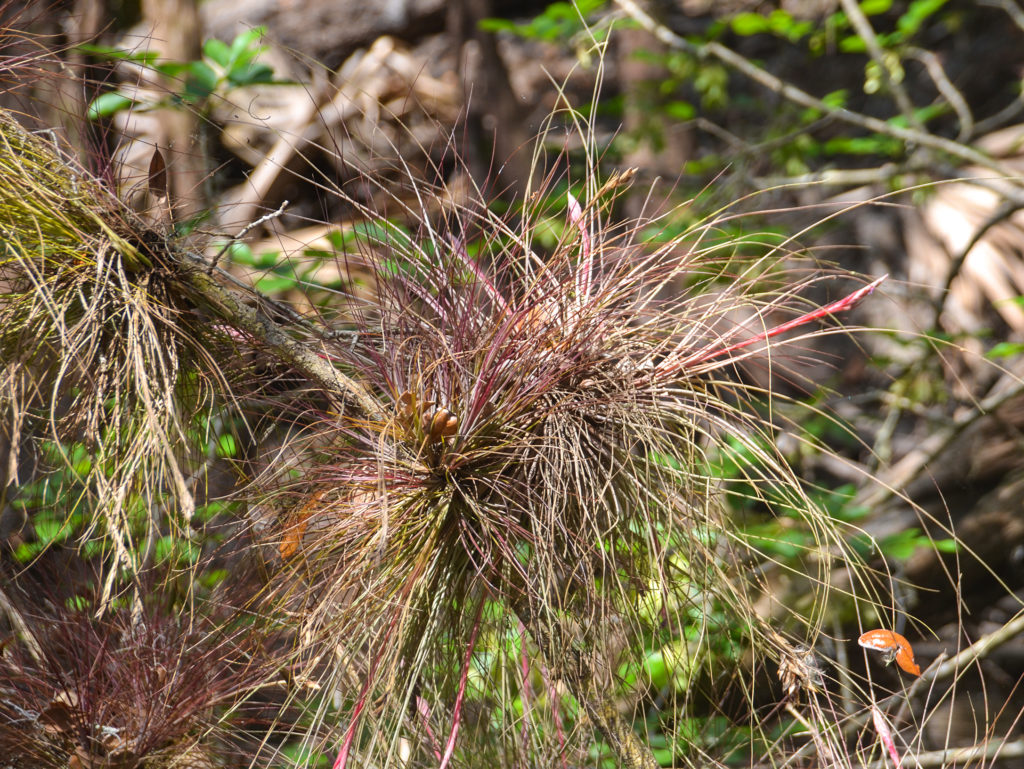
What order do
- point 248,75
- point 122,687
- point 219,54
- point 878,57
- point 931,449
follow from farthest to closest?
point 931,449 < point 878,57 < point 219,54 < point 248,75 < point 122,687

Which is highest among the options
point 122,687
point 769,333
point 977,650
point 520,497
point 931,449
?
point 769,333

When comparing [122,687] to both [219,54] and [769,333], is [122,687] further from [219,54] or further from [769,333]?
[219,54]

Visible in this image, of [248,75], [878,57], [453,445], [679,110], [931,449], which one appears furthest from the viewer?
[679,110]

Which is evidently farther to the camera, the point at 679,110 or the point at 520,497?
the point at 679,110

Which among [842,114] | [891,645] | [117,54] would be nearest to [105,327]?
[117,54]

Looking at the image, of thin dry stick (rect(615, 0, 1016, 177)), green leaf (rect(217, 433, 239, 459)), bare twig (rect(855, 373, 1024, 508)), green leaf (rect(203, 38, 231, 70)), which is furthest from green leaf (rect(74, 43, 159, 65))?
bare twig (rect(855, 373, 1024, 508))

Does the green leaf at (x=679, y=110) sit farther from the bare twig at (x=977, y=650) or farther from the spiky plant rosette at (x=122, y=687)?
the spiky plant rosette at (x=122, y=687)

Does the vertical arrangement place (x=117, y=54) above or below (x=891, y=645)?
above

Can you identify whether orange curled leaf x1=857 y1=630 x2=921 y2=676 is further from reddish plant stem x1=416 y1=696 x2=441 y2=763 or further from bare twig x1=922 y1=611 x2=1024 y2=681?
reddish plant stem x1=416 y1=696 x2=441 y2=763
